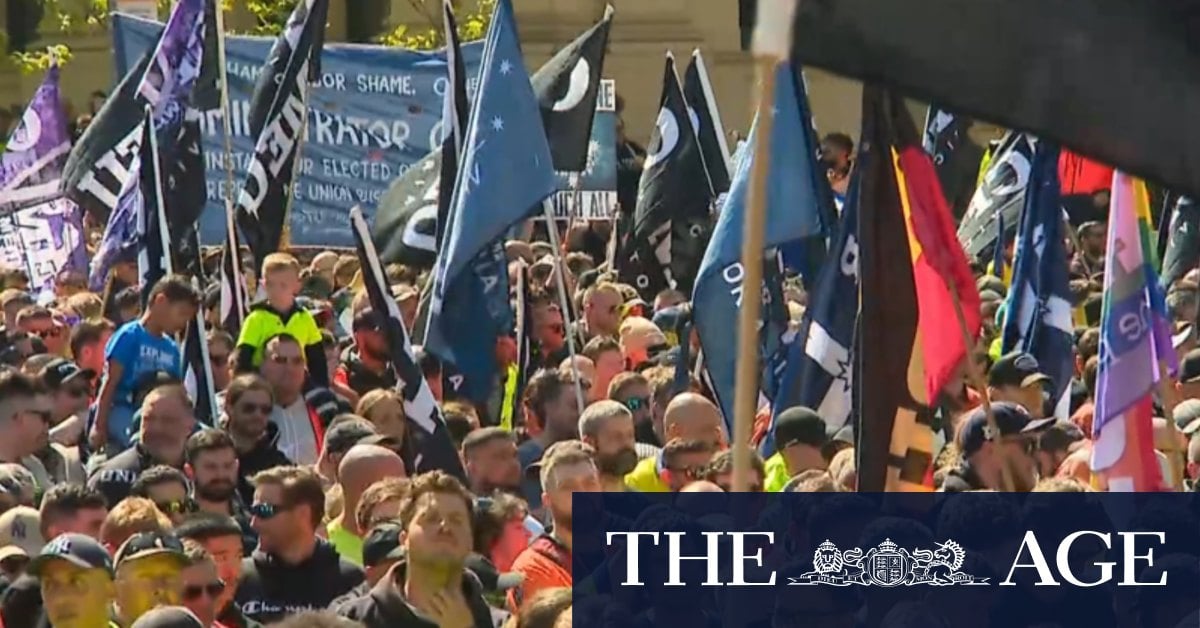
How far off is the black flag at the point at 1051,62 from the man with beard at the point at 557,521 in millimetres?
3660

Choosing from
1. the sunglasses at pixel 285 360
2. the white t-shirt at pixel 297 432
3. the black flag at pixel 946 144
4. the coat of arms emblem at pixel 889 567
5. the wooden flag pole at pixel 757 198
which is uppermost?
the wooden flag pole at pixel 757 198

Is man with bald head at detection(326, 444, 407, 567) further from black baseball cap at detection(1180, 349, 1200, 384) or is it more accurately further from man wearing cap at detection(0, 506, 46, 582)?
black baseball cap at detection(1180, 349, 1200, 384)

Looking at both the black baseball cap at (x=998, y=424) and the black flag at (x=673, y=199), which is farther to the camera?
the black flag at (x=673, y=199)

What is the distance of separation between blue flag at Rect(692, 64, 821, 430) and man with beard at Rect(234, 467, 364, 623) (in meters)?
2.56

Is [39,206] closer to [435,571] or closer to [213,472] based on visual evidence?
[213,472]

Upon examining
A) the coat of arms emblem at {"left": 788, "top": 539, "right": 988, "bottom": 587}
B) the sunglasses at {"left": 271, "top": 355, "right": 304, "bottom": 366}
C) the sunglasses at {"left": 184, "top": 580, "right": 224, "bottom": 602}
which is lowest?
the sunglasses at {"left": 271, "top": 355, "right": 304, "bottom": 366}

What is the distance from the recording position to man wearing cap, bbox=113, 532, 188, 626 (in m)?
6.61

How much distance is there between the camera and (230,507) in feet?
27.8

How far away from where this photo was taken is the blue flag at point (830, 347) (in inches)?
362

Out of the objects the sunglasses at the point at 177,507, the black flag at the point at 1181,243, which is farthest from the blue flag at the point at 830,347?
the black flag at the point at 1181,243

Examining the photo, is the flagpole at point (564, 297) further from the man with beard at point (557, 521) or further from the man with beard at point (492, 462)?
the man with beard at point (557, 521)

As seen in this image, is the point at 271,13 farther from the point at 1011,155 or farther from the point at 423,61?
the point at 1011,155

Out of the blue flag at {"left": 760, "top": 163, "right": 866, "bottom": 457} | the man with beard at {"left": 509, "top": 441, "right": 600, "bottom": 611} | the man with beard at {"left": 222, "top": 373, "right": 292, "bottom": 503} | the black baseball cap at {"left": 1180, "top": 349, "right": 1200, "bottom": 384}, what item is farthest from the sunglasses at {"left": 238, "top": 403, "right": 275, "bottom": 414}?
the black baseball cap at {"left": 1180, "top": 349, "right": 1200, "bottom": 384}

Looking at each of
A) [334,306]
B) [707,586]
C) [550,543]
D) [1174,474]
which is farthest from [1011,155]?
[707,586]
